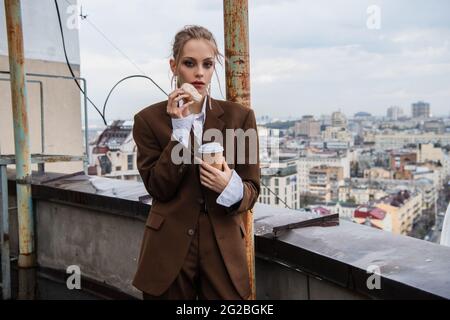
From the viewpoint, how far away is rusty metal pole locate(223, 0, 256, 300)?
185cm

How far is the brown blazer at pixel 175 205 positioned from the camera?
1.61 metres

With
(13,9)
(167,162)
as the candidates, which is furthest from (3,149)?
(167,162)

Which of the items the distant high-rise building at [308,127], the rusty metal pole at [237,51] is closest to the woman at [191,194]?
the rusty metal pole at [237,51]

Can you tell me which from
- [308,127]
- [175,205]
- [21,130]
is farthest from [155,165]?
[308,127]

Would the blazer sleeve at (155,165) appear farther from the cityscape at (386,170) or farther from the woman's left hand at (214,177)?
the cityscape at (386,170)

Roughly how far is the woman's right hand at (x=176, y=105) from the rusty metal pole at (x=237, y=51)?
0.34 meters

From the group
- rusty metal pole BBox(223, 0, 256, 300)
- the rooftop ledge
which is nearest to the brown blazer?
rusty metal pole BBox(223, 0, 256, 300)

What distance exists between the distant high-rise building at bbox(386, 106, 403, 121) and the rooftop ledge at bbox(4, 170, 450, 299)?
63.2 meters

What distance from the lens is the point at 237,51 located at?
6.15ft

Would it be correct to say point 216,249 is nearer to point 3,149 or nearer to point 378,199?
point 3,149

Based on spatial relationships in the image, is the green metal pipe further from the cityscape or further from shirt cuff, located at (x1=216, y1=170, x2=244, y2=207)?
the cityscape

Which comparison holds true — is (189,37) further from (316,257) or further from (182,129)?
(316,257)

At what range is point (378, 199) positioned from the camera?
155 ft

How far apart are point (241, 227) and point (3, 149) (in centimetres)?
398
